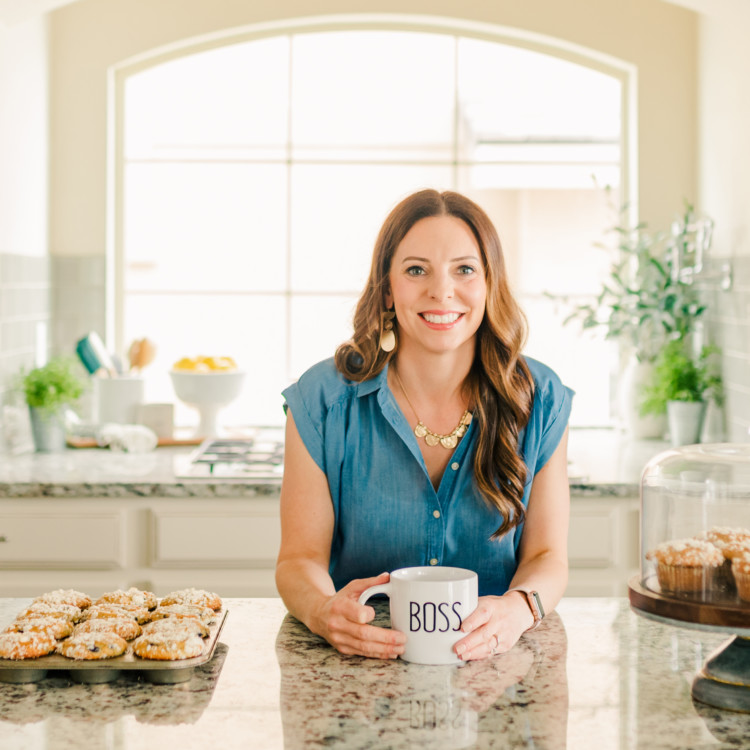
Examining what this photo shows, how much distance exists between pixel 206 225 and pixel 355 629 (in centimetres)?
275

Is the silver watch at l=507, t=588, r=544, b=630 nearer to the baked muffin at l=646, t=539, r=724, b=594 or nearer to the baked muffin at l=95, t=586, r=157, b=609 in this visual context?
the baked muffin at l=646, t=539, r=724, b=594

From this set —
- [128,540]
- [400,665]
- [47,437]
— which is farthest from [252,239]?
[400,665]

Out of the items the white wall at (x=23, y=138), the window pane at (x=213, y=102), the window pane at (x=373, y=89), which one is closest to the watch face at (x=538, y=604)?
the white wall at (x=23, y=138)

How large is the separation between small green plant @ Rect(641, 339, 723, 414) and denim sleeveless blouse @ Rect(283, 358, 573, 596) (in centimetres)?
172

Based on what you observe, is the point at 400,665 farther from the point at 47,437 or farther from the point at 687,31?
the point at 687,31

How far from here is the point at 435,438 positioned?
1.72 meters

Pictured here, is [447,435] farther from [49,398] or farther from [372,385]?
[49,398]

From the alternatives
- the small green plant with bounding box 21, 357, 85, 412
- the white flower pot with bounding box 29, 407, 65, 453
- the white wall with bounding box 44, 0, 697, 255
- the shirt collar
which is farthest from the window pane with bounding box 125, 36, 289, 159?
the shirt collar

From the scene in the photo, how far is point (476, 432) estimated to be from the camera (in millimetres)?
1702

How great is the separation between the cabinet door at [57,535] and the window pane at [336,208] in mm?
1399

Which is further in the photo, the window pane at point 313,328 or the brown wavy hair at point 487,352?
the window pane at point 313,328

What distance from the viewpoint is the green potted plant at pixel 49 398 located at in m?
3.18

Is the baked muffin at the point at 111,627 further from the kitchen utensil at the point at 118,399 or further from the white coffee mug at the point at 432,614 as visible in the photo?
the kitchen utensil at the point at 118,399

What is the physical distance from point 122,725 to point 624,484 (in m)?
1.89
